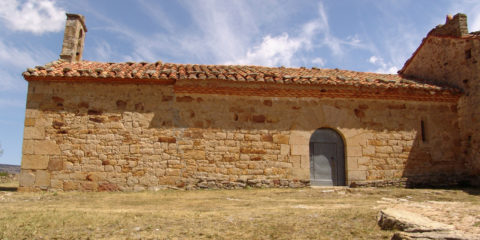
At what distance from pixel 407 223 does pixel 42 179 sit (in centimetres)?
760

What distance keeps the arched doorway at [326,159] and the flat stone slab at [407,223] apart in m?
4.52

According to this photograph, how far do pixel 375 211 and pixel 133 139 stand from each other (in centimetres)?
563

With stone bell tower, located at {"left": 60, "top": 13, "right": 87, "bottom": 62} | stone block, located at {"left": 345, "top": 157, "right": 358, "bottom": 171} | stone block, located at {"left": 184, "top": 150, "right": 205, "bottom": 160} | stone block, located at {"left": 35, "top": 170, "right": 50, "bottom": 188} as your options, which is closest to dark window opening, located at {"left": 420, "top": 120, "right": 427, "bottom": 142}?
stone block, located at {"left": 345, "top": 157, "right": 358, "bottom": 171}

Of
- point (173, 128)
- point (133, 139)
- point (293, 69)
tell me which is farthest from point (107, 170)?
point (293, 69)

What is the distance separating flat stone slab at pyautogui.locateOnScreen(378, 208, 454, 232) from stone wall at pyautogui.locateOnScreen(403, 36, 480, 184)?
20.2 ft

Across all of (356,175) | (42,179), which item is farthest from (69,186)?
(356,175)

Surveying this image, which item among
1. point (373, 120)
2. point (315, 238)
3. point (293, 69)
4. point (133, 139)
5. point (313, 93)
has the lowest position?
point (315, 238)

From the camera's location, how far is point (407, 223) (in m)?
3.50

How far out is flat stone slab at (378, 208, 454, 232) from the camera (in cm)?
326

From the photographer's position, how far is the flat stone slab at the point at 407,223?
3262 millimetres

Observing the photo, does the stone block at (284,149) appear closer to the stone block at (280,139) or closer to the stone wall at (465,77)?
the stone block at (280,139)

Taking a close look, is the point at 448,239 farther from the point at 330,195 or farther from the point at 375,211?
the point at 330,195

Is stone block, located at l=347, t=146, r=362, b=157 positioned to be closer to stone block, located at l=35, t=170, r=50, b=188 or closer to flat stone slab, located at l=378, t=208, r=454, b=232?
flat stone slab, located at l=378, t=208, r=454, b=232

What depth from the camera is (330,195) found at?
7199mm
